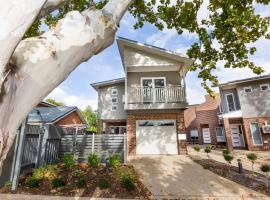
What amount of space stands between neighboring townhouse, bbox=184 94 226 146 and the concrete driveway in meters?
14.4

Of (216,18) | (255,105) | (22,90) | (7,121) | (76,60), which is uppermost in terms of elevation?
(216,18)

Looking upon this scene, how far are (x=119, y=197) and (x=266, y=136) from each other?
16.5m

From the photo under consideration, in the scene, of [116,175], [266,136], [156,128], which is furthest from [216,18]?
[266,136]

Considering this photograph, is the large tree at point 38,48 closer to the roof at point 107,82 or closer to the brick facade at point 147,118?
the brick facade at point 147,118

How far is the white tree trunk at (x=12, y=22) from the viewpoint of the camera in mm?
1169

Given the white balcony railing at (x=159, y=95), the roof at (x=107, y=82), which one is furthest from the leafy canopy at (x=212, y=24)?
the roof at (x=107, y=82)

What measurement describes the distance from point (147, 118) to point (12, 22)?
11.9 m

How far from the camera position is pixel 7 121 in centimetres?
122

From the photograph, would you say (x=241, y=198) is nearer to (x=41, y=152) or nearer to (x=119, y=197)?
(x=119, y=197)

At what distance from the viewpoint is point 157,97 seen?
12.5 meters

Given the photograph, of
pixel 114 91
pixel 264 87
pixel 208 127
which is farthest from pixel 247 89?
pixel 114 91

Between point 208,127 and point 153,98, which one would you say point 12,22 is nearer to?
point 153,98

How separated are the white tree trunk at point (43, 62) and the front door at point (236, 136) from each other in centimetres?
2083

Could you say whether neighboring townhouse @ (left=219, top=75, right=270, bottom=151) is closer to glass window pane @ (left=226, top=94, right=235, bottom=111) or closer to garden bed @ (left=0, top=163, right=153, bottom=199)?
glass window pane @ (left=226, top=94, right=235, bottom=111)
